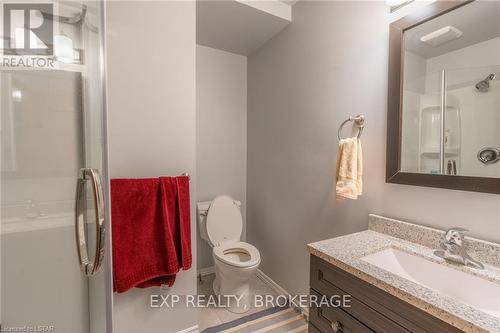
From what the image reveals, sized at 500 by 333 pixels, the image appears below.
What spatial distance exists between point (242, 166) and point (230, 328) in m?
1.46

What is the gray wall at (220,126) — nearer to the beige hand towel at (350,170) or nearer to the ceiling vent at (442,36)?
the beige hand towel at (350,170)

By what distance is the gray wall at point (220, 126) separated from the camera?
2.32m

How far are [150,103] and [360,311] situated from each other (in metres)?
1.46

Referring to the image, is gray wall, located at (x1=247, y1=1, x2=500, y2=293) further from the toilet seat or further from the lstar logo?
the lstar logo

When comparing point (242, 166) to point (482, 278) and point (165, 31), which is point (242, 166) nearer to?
point (165, 31)

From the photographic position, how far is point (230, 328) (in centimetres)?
168

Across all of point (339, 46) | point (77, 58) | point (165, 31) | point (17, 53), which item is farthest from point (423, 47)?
point (17, 53)

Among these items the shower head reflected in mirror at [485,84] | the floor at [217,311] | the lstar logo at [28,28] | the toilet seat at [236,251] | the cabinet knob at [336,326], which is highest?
the lstar logo at [28,28]

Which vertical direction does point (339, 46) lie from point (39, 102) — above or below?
above

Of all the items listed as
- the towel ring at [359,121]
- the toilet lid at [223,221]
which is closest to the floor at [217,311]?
the toilet lid at [223,221]

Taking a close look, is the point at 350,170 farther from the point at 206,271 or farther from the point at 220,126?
the point at 206,271

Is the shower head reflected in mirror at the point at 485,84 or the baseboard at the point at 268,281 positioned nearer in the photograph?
the shower head reflected in mirror at the point at 485,84

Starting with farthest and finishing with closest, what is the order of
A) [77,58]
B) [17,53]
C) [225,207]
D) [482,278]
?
[225,207] → [77,58] → [17,53] → [482,278]

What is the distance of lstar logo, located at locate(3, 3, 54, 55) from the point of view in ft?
2.97
